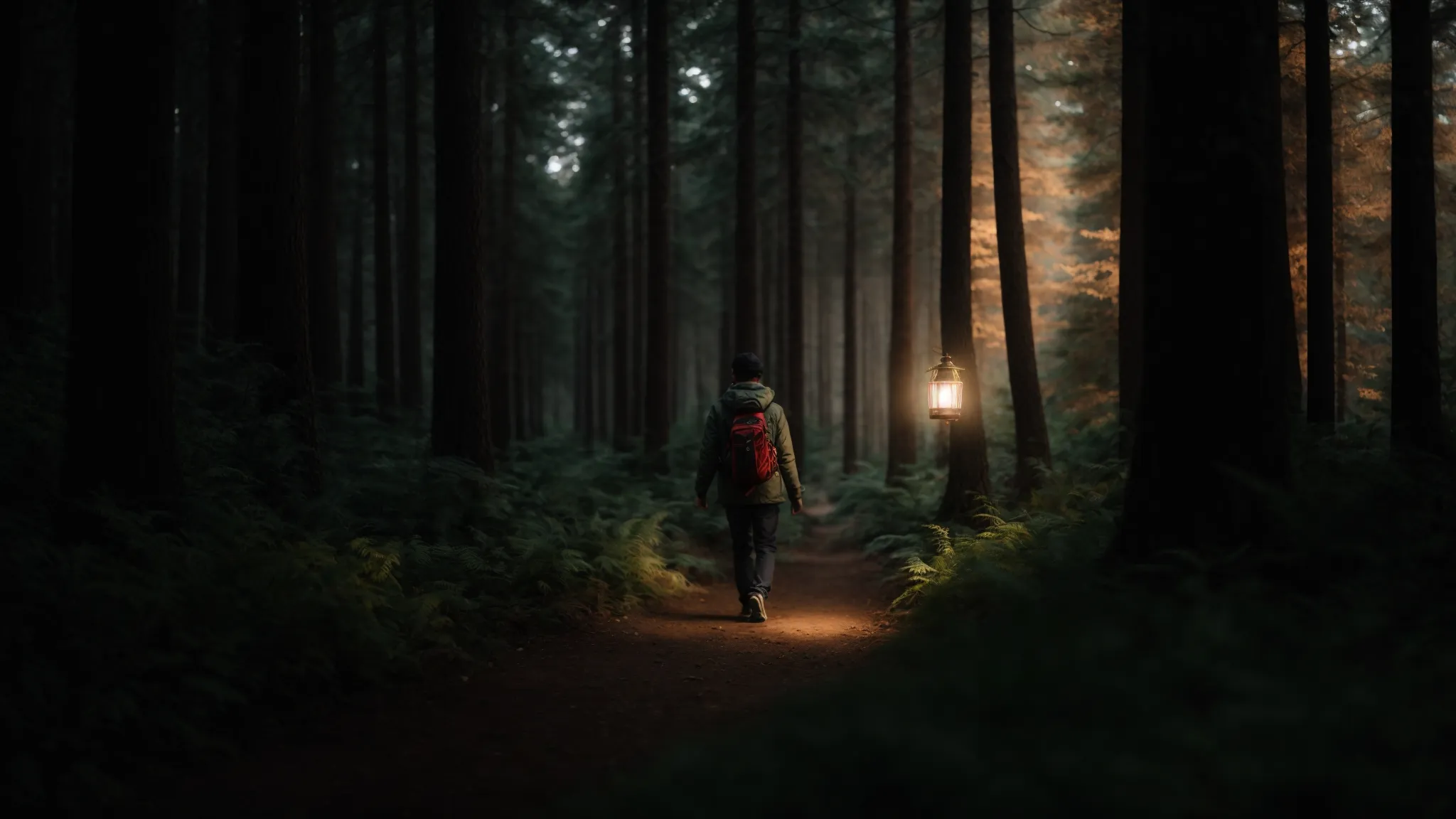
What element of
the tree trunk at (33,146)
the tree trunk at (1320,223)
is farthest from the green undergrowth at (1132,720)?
the tree trunk at (33,146)

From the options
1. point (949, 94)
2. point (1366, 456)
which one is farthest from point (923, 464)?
point (1366, 456)

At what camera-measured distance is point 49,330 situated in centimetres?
1290

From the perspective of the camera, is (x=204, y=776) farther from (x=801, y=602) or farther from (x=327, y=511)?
(x=801, y=602)

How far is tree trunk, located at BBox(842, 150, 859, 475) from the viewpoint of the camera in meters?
23.4

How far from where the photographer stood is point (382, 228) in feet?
64.7

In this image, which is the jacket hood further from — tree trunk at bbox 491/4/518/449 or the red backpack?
tree trunk at bbox 491/4/518/449

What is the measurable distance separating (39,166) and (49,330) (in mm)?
7517

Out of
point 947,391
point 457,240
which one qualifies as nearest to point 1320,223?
point 947,391

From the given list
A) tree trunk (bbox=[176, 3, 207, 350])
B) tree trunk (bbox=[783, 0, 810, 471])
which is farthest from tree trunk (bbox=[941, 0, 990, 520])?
tree trunk (bbox=[176, 3, 207, 350])

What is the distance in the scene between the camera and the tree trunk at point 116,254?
22.2 feet

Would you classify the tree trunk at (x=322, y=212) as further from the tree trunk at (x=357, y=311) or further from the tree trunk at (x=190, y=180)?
the tree trunk at (x=357, y=311)

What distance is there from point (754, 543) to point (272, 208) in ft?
21.4

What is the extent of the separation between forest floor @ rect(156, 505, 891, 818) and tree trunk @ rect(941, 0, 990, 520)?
4.42m

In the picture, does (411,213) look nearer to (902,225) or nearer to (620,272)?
(620,272)
